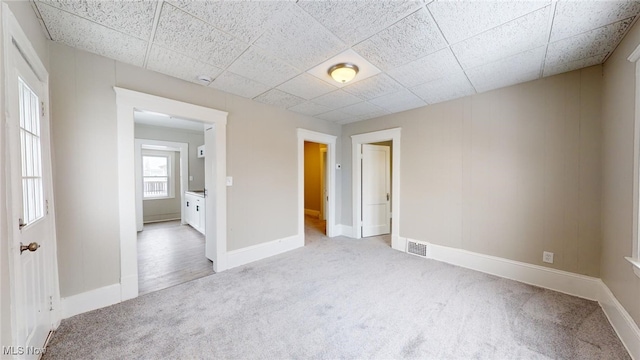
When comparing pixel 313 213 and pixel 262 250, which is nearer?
pixel 262 250

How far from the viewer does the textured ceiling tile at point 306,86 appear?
2.75m

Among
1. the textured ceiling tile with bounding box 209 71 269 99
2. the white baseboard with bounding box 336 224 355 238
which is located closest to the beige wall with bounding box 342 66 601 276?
the white baseboard with bounding box 336 224 355 238

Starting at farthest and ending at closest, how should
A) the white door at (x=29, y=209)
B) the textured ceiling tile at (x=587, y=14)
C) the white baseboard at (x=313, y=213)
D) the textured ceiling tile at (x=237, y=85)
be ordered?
the white baseboard at (x=313, y=213) < the textured ceiling tile at (x=237, y=85) < the textured ceiling tile at (x=587, y=14) < the white door at (x=29, y=209)

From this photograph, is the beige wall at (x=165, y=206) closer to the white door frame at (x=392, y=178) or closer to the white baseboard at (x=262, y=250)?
the white baseboard at (x=262, y=250)

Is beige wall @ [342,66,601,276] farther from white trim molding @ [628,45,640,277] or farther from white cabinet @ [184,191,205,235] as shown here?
white cabinet @ [184,191,205,235]

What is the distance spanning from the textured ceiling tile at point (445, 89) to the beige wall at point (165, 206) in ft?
20.7

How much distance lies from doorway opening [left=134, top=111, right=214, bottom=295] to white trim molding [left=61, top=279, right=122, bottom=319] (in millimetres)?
287

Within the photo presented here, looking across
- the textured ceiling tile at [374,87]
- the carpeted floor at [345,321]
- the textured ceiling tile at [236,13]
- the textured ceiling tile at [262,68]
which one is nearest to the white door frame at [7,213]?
the carpeted floor at [345,321]

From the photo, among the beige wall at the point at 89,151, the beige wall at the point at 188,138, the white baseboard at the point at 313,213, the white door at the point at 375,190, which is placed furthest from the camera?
the white baseboard at the point at 313,213

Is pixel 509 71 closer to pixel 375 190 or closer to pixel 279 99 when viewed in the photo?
pixel 279 99

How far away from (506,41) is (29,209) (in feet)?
12.7

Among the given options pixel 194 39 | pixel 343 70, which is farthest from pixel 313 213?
pixel 194 39

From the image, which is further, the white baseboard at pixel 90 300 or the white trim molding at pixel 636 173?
the white baseboard at pixel 90 300

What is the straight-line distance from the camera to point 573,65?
2383 mm
